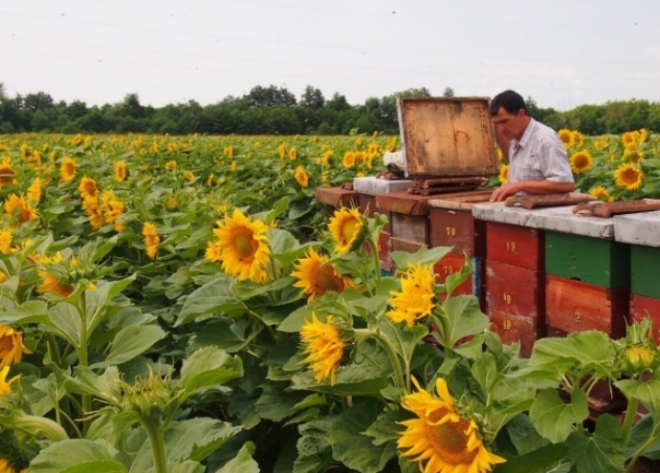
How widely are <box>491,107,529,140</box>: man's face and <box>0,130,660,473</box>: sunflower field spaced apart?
2.00 metres

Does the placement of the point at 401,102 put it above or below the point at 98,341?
above

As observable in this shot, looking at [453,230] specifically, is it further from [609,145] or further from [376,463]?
[609,145]

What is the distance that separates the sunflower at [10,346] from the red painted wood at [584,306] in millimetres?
1560

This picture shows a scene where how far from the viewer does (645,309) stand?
2125 millimetres

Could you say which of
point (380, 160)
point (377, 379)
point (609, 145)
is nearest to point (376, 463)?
point (377, 379)

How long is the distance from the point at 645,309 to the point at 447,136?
74.5 inches

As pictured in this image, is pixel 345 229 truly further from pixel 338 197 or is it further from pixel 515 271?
pixel 338 197

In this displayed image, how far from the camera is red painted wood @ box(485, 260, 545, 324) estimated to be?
2553 mm

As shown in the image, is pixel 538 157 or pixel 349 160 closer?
pixel 538 157

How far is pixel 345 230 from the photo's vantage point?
67.7 inches

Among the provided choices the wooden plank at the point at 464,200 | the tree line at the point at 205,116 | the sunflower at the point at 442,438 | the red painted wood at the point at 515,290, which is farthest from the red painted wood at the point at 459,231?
the tree line at the point at 205,116

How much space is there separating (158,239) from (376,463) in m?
1.92

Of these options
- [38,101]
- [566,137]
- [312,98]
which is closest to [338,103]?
[312,98]

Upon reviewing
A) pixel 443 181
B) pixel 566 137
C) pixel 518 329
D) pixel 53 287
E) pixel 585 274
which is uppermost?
pixel 566 137
